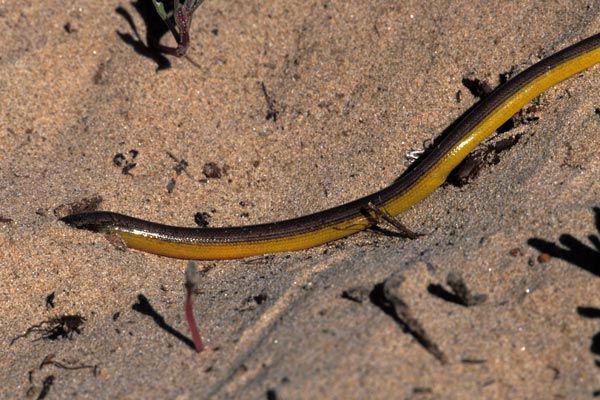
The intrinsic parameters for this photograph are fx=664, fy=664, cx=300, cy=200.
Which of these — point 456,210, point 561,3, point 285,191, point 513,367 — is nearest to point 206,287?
point 285,191

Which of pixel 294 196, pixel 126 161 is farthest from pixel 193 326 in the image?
pixel 126 161

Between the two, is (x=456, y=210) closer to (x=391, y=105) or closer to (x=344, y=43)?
(x=391, y=105)

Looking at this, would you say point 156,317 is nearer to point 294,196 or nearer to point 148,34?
point 294,196

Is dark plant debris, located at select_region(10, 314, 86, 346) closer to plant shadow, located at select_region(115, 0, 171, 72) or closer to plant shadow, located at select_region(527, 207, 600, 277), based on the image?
plant shadow, located at select_region(115, 0, 171, 72)

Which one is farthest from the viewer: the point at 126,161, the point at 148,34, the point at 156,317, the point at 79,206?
the point at 148,34

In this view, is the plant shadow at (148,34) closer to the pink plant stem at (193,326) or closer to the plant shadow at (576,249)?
the pink plant stem at (193,326)

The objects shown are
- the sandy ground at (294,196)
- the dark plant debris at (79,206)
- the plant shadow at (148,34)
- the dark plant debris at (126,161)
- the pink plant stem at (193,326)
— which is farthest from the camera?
the plant shadow at (148,34)

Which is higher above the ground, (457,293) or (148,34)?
(457,293)

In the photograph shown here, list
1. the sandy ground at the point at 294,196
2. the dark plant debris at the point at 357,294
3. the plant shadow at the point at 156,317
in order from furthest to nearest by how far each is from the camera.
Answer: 1. the plant shadow at the point at 156,317
2. the dark plant debris at the point at 357,294
3. the sandy ground at the point at 294,196

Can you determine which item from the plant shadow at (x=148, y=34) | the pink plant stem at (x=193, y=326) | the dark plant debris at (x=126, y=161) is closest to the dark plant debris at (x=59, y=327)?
the pink plant stem at (x=193, y=326)
